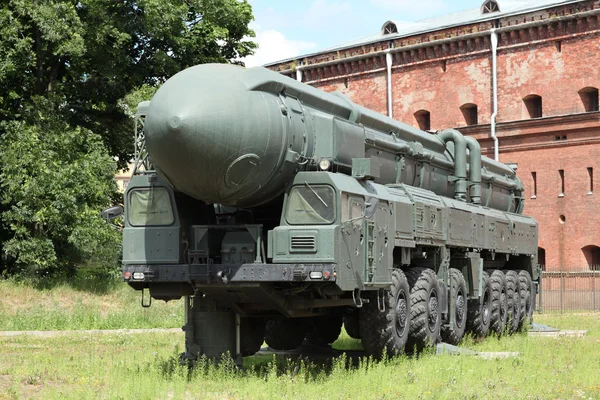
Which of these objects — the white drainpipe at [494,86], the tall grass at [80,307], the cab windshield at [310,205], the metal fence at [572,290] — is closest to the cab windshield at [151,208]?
the cab windshield at [310,205]

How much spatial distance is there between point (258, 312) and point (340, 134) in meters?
2.82

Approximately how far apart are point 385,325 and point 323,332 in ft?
12.0

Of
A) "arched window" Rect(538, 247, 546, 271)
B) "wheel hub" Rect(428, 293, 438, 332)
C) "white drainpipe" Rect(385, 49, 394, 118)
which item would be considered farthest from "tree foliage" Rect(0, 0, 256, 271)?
"arched window" Rect(538, 247, 546, 271)

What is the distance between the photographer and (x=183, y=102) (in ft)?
38.0

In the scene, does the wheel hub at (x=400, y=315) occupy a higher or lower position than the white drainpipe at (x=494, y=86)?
lower

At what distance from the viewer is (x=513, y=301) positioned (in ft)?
72.0

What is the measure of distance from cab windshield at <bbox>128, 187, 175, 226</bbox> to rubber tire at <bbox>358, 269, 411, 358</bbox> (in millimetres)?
3083

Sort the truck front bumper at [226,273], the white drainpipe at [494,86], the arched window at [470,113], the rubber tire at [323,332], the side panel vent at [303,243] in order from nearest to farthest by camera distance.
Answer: the truck front bumper at [226,273] → the side panel vent at [303,243] → the rubber tire at [323,332] → the white drainpipe at [494,86] → the arched window at [470,113]

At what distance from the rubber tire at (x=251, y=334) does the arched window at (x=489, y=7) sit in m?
42.0

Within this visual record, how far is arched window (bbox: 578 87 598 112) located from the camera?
49.5m

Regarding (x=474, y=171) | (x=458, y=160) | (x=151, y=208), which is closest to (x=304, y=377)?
(x=151, y=208)

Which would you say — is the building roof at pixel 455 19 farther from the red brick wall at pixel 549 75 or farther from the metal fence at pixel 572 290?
the metal fence at pixel 572 290

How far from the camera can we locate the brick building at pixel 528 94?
48.5 m

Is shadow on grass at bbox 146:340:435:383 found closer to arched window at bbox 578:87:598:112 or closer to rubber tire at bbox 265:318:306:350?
rubber tire at bbox 265:318:306:350
